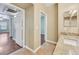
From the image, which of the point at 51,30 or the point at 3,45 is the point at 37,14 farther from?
the point at 3,45

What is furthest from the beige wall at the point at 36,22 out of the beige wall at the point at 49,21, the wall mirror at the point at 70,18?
the wall mirror at the point at 70,18

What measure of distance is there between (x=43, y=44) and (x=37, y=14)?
462 millimetres

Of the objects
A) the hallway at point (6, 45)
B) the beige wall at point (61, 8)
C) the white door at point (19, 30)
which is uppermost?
the beige wall at point (61, 8)

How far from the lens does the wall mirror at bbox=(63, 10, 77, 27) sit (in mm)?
1531

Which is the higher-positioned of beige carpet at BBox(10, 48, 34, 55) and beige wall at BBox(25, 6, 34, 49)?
beige wall at BBox(25, 6, 34, 49)

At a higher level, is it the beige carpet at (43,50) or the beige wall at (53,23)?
the beige wall at (53,23)

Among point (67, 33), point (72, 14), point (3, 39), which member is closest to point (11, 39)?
point (3, 39)

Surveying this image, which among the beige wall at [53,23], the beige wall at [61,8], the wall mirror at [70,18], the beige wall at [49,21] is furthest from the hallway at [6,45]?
the wall mirror at [70,18]

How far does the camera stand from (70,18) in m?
1.55

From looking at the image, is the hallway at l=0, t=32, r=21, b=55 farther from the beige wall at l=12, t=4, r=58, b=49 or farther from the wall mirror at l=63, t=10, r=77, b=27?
the wall mirror at l=63, t=10, r=77, b=27

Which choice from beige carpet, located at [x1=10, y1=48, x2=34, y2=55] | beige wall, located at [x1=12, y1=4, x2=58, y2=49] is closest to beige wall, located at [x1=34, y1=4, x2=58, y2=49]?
beige wall, located at [x1=12, y1=4, x2=58, y2=49]

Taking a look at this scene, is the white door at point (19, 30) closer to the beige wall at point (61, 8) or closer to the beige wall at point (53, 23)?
the beige wall at point (53, 23)

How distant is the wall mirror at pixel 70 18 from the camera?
1531 mm

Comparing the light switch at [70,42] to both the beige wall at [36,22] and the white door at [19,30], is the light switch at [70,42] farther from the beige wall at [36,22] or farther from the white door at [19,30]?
the white door at [19,30]
